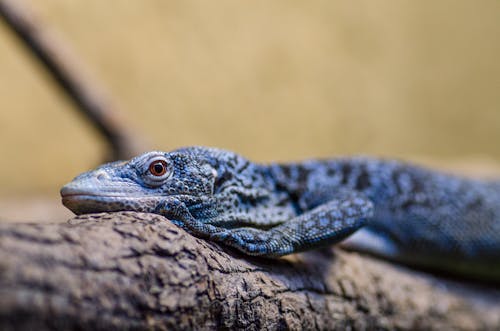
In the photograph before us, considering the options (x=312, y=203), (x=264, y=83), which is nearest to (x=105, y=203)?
(x=312, y=203)

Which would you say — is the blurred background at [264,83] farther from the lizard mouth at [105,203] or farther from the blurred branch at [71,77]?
the lizard mouth at [105,203]

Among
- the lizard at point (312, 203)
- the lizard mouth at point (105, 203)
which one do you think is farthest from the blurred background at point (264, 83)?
the lizard mouth at point (105, 203)

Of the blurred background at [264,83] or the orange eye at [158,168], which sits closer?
the orange eye at [158,168]

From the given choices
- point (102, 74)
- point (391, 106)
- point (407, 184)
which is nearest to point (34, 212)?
point (102, 74)

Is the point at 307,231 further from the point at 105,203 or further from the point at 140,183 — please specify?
the point at 105,203

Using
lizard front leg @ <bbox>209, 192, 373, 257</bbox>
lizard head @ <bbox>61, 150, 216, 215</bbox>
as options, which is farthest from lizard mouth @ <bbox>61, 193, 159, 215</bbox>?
lizard front leg @ <bbox>209, 192, 373, 257</bbox>

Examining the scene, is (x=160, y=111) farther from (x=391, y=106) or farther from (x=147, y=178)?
(x=147, y=178)

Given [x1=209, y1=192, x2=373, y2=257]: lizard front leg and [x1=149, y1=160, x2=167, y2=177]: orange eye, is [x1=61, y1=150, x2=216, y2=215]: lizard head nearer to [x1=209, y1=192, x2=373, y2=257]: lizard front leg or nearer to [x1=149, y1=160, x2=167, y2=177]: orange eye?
[x1=149, y1=160, x2=167, y2=177]: orange eye
